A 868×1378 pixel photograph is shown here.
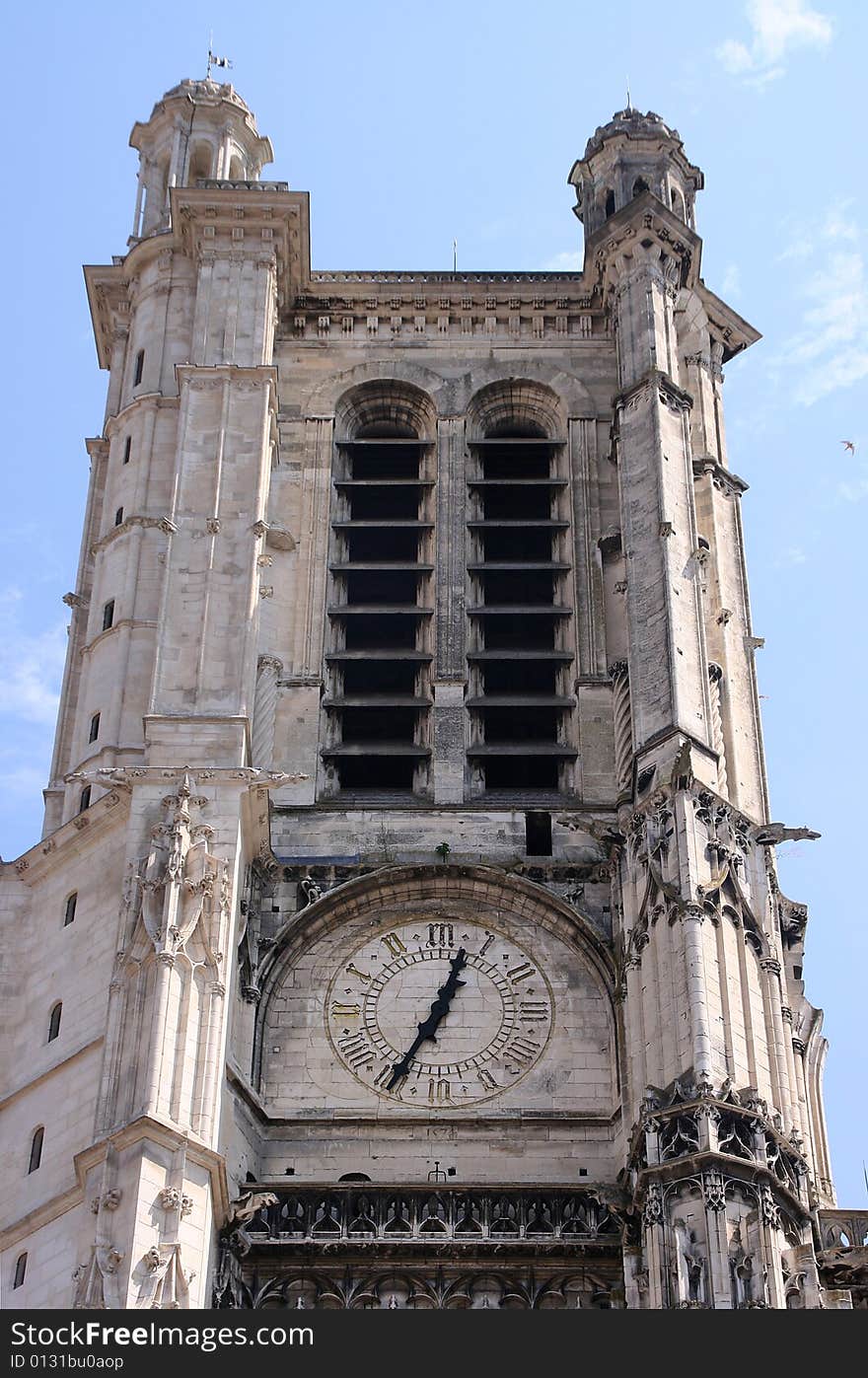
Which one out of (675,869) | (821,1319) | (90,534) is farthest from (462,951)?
(821,1319)

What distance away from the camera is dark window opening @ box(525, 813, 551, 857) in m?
36.7

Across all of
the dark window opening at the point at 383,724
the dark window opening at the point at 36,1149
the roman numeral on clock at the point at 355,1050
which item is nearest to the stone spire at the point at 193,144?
the dark window opening at the point at 383,724

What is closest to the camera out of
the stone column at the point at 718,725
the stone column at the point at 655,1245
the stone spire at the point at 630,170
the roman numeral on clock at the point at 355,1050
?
the stone column at the point at 655,1245

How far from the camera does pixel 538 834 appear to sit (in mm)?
36812

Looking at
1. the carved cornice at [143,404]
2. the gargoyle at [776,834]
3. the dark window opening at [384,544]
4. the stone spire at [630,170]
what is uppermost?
the stone spire at [630,170]

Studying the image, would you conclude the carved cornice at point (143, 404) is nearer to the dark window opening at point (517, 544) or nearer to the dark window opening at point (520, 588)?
the dark window opening at point (517, 544)

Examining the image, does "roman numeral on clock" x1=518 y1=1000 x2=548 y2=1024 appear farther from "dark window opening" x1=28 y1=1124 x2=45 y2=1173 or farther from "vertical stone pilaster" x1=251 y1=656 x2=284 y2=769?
"dark window opening" x1=28 y1=1124 x2=45 y2=1173

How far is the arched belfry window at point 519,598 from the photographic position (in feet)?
126

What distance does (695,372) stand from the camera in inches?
1687

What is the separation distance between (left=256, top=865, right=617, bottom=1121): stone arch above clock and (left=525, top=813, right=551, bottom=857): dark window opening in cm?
91

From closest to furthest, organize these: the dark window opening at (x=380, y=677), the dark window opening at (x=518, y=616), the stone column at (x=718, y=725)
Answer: the stone column at (x=718, y=725)
the dark window opening at (x=518, y=616)
the dark window opening at (x=380, y=677)

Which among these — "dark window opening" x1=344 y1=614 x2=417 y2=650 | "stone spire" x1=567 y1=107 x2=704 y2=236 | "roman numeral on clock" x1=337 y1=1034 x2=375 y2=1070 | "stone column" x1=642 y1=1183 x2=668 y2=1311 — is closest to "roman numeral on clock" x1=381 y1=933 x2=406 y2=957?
"roman numeral on clock" x1=337 y1=1034 x2=375 y2=1070

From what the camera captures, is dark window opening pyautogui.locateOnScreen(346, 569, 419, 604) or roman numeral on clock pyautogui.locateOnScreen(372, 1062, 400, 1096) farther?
dark window opening pyautogui.locateOnScreen(346, 569, 419, 604)

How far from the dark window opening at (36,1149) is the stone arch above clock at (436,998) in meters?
3.08
